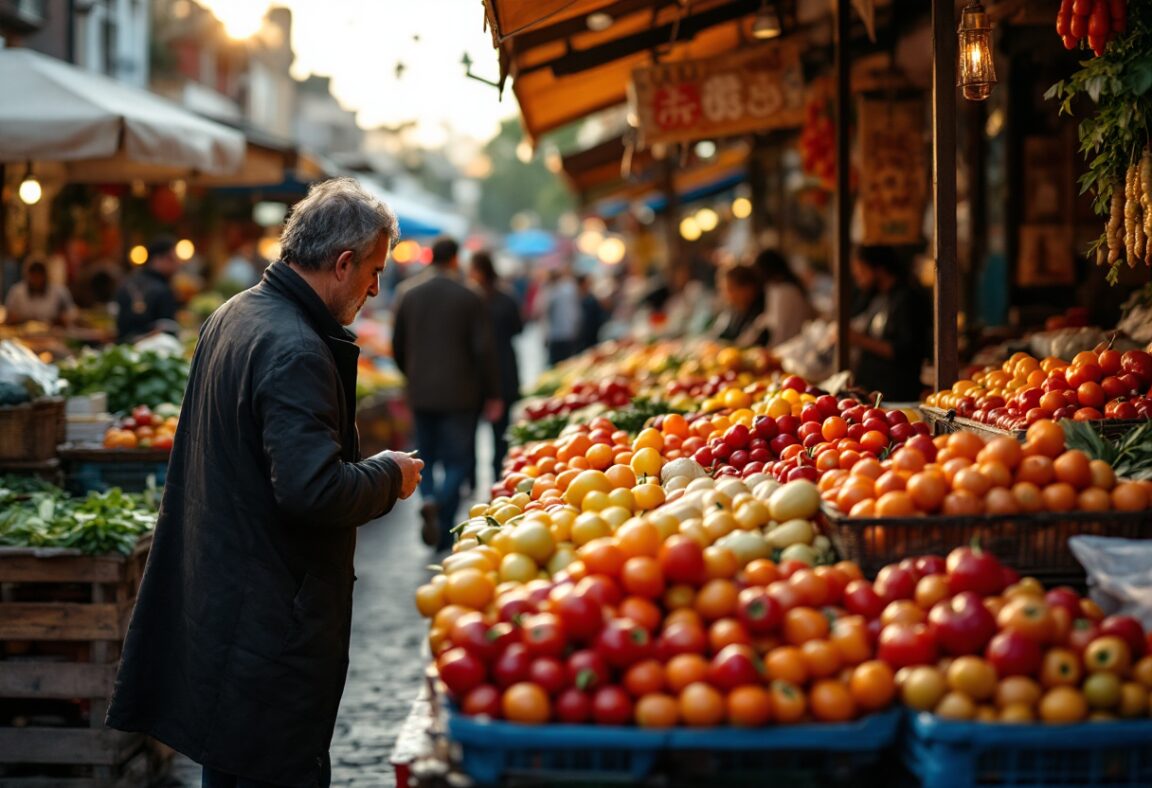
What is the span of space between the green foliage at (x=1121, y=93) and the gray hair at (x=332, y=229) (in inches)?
95.2

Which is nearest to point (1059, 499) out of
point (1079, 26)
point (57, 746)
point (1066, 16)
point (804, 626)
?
point (804, 626)

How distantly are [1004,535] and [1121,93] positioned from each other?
1.86m

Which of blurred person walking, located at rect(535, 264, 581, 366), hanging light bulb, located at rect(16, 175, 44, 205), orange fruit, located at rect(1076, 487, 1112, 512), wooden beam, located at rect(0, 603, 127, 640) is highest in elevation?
hanging light bulb, located at rect(16, 175, 44, 205)

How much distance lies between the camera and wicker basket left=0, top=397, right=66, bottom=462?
23.8 feet

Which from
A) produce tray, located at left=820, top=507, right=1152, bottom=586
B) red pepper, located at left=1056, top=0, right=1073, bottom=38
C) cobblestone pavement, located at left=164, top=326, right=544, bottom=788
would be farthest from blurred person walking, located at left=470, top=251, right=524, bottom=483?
produce tray, located at left=820, top=507, right=1152, bottom=586

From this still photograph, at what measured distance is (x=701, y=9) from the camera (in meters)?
9.17

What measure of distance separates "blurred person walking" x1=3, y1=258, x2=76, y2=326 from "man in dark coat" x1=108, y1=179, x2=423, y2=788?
1185 centimetres

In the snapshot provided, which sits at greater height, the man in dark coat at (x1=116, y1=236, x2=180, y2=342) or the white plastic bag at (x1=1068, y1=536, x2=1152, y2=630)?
the man in dark coat at (x1=116, y1=236, x2=180, y2=342)

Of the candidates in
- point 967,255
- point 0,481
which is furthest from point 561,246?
point 0,481

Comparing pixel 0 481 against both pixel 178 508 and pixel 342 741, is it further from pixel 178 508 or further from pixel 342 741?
pixel 178 508

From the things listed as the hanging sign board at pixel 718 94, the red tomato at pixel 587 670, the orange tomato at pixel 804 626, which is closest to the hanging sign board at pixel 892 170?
the hanging sign board at pixel 718 94

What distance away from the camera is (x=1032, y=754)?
286cm

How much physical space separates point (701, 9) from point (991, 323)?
3.74 meters

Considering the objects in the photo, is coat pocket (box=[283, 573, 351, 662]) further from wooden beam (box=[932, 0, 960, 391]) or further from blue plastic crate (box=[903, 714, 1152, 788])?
wooden beam (box=[932, 0, 960, 391])
